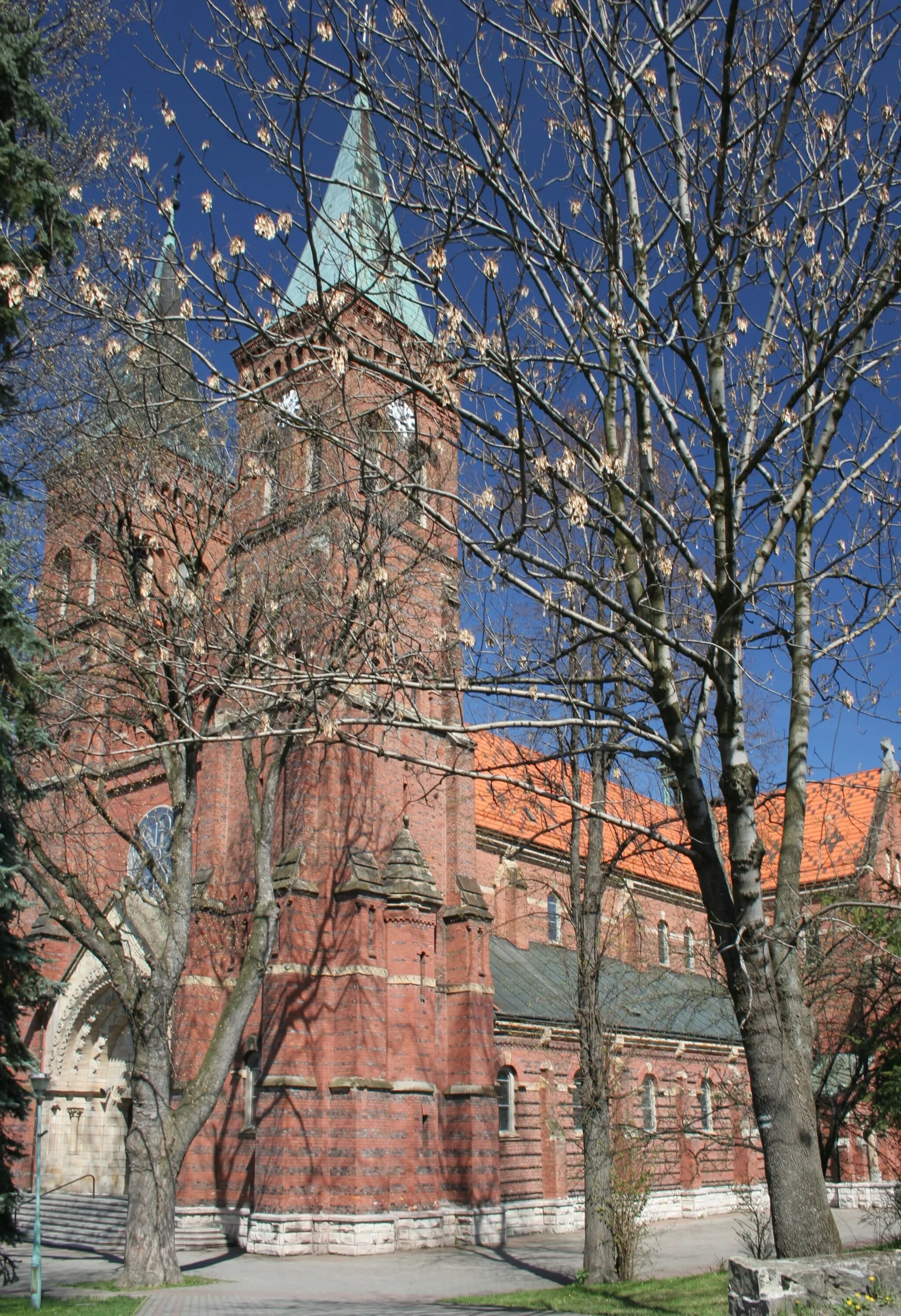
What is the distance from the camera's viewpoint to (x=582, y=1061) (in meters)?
15.3

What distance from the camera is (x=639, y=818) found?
70.7 feet

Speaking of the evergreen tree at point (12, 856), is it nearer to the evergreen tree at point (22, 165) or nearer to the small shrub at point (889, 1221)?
the evergreen tree at point (22, 165)

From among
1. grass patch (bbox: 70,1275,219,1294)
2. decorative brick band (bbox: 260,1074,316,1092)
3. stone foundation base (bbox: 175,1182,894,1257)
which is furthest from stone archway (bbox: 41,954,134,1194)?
grass patch (bbox: 70,1275,219,1294)

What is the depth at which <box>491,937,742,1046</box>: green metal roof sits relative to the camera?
23406 mm

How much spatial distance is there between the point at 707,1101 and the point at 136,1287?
2067 centimetres

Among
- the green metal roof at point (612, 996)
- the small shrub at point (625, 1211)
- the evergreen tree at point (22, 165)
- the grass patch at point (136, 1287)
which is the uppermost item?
the evergreen tree at point (22, 165)

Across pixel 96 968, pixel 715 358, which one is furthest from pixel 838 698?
pixel 96 968

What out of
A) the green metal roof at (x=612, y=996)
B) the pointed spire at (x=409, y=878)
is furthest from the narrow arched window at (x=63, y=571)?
the green metal roof at (x=612, y=996)

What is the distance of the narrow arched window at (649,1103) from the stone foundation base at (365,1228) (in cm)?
592

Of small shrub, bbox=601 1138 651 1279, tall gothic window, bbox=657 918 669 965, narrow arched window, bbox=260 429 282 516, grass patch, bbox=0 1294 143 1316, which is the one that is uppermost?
narrow arched window, bbox=260 429 282 516

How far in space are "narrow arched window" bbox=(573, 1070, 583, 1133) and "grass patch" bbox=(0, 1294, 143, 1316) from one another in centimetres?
644

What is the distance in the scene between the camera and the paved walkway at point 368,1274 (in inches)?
497

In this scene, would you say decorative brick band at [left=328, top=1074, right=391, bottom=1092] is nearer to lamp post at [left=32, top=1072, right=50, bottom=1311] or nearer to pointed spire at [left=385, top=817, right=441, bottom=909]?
pointed spire at [left=385, top=817, right=441, bottom=909]

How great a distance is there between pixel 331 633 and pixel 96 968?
516 inches
